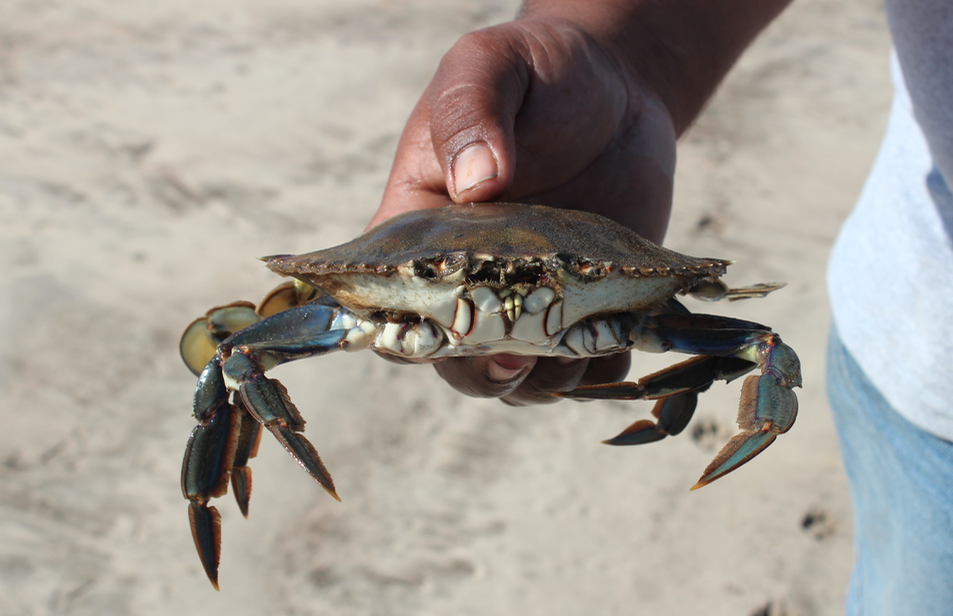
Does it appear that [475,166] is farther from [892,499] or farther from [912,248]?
[892,499]

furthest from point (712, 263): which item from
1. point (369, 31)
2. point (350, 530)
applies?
point (369, 31)

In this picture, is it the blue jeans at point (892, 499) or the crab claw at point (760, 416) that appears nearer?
the crab claw at point (760, 416)

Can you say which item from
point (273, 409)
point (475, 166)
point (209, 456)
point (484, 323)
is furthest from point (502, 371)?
point (209, 456)

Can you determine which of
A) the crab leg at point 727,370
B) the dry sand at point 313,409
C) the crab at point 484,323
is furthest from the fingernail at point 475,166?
the dry sand at point 313,409

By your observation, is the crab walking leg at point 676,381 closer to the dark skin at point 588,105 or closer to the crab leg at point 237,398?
the dark skin at point 588,105

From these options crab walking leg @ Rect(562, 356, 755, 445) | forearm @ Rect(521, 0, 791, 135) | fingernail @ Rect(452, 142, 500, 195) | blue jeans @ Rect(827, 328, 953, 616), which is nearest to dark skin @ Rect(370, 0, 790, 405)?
forearm @ Rect(521, 0, 791, 135)

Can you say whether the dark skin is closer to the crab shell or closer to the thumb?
the thumb

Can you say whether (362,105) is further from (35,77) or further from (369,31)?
(35,77)
